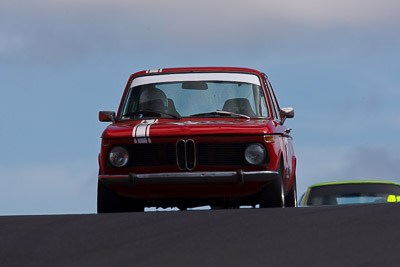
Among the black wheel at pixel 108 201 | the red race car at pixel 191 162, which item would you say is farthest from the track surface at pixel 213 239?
the black wheel at pixel 108 201

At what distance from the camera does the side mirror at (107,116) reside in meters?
11.8

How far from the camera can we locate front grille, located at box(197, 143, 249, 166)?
10.6 meters

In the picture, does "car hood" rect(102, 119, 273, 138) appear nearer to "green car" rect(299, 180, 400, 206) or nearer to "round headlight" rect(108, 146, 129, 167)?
"round headlight" rect(108, 146, 129, 167)

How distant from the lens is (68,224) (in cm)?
768

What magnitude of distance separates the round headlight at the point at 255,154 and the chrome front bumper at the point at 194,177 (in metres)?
0.18

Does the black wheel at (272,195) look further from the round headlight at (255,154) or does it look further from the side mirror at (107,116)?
the side mirror at (107,116)

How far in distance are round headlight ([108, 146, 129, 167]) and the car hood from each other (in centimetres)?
14

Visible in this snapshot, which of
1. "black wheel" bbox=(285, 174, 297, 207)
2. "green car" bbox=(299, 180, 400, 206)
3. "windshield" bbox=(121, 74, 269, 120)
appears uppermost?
"windshield" bbox=(121, 74, 269, 120)

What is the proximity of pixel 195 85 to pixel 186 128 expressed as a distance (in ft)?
4.30

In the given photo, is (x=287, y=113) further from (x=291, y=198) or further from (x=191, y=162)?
(x=191, y=162)

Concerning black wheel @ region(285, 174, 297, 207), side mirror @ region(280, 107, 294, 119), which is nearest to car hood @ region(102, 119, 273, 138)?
side mirror @ region(280, 107, 294, 119)

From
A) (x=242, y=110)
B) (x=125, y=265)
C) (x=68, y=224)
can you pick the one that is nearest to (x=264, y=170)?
(x=242, y=110)

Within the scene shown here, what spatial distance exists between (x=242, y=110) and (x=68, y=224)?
431 centimetres

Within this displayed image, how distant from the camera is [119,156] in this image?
10719 mm
